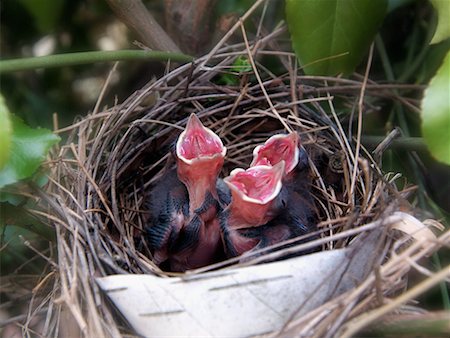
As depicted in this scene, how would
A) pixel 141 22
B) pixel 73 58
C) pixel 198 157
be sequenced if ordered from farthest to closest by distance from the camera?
pixel 141 22 → pixel 198 157 → pixel 73 58

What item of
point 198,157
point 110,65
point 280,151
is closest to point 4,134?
point 198,157

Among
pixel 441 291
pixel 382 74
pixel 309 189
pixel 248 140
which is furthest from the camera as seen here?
pixel 382 74

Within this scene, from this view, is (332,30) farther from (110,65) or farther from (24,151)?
(110,65)

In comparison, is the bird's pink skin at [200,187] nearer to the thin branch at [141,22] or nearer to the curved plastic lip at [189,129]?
the curved plastic lip at [189,129]

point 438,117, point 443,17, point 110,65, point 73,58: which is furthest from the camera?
point 110,65

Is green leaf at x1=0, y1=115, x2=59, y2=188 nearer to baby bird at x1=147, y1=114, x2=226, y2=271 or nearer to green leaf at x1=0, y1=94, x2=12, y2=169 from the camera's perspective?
green leaf at x1=0, y1=94, x2=12, y2=169

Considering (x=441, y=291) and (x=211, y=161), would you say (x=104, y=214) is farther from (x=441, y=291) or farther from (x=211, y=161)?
(x=441, y=291)

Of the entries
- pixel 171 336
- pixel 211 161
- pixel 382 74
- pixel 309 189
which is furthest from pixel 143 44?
pixel 171 336
